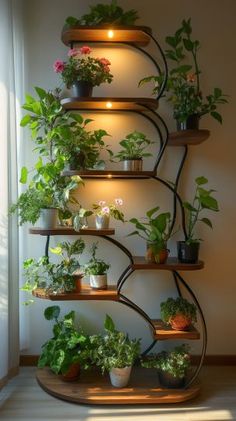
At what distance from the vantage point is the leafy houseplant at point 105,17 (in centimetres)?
223

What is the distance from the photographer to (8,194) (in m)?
2.20

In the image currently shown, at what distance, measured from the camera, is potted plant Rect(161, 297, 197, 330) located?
2156mm

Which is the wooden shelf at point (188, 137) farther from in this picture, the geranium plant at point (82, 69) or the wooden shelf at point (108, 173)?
the geranium plant at point (82, 69)

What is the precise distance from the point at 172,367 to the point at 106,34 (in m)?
1.97

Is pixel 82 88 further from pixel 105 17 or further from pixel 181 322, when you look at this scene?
pixel 181 322

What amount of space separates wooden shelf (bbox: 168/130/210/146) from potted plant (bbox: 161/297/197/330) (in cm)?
97

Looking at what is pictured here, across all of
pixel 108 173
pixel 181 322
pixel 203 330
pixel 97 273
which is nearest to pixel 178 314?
pixel 181 322

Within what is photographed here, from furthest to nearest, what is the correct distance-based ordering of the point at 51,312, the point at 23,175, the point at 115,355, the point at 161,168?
the point at 161,168
the point at 51,312
the point at 23,175
the point at 115,355

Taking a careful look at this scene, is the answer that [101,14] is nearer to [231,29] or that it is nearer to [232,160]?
[231,29]

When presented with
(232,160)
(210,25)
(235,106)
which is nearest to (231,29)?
(210,25)

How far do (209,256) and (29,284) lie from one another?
3.86 feet

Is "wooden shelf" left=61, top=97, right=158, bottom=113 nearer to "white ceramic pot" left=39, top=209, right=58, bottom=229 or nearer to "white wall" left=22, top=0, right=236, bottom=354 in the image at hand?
"white wall" left=22, top=0, right=236, bottom=354

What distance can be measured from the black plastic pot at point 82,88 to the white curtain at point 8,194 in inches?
14.6

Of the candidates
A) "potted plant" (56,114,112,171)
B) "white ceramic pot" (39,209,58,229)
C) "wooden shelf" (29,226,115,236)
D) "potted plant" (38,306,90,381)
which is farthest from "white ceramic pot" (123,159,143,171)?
"potted plant" (38,306,90,381)
